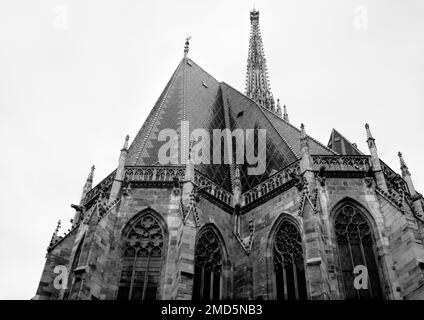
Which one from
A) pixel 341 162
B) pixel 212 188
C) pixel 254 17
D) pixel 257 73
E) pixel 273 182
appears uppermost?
pixel 254 17

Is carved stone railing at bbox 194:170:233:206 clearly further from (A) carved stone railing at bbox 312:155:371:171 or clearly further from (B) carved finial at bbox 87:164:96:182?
(B) carved finial at bbox 87:164:96:182

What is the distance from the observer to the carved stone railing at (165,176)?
13500mm

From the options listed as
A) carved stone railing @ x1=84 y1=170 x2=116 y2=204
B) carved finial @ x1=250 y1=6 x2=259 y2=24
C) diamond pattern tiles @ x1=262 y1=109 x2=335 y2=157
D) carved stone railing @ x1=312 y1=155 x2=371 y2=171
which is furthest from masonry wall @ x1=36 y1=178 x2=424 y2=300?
carved finial @ x1=250 y1=6 x2=259 y2=24

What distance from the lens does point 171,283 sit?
11141mm

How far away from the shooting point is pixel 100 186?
14531mm

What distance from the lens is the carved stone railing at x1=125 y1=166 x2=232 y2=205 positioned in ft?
44.3

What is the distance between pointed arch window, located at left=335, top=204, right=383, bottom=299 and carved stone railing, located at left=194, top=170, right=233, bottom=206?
12.1 ft

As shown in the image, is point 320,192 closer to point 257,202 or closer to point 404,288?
point 257,202

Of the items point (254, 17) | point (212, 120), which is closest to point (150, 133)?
point (212, 120)

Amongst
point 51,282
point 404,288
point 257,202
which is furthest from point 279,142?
point 51,282

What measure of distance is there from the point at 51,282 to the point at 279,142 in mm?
8988

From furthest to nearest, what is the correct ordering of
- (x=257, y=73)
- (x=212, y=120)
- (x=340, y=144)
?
(x=257, y=73) → (x=212, y=120) → (x=340, y=144)

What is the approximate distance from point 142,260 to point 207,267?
6.22 feet

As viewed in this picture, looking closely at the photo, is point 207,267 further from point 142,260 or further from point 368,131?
point 368,131
